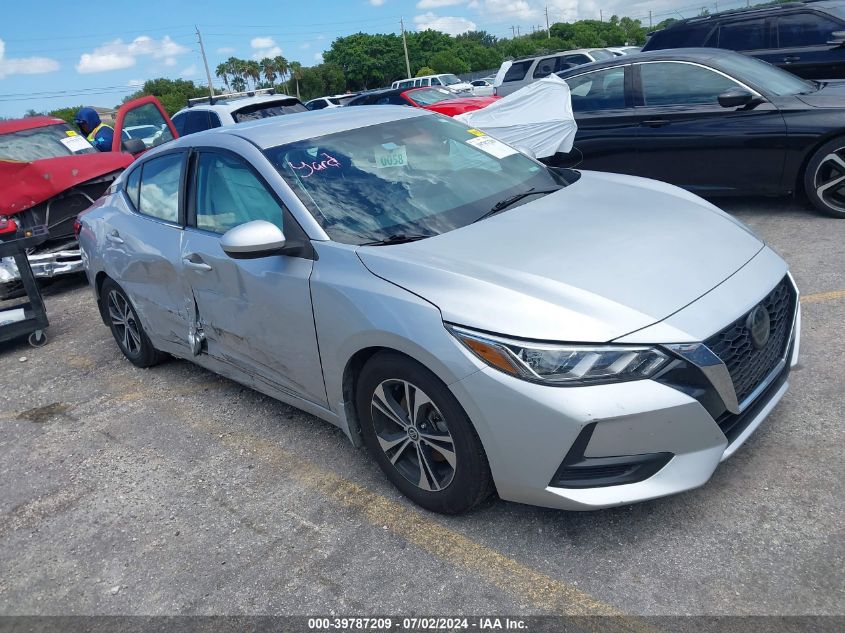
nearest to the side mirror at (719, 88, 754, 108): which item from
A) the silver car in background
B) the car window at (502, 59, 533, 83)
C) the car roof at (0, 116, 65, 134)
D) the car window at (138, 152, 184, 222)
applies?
the silver car in background

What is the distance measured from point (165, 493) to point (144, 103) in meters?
7.48

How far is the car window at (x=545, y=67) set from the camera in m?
17.8

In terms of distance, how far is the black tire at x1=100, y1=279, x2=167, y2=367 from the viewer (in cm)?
492

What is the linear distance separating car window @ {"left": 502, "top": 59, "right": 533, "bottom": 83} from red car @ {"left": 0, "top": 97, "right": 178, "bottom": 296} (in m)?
11.9

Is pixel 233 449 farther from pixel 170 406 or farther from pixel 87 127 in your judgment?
pixel 87 127

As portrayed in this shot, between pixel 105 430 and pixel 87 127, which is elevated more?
pixel 87 127

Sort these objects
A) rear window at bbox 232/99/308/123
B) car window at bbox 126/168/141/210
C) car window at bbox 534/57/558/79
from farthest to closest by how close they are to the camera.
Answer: car window at bbox 534/57/558/79 < rear window at bbox 232/99/308/123 < car window at bbox 126/168/141/210

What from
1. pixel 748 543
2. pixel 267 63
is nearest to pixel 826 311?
pixel 748 543

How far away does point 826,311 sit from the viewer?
14.3 feet

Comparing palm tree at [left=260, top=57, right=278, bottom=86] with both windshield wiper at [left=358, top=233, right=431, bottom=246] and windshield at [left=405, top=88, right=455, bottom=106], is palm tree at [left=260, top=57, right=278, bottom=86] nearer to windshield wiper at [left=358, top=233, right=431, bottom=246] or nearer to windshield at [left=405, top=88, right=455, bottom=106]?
windshield at [left=405, top=88, right=455, bottom=106]

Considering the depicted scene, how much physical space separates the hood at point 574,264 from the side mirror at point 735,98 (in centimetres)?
329

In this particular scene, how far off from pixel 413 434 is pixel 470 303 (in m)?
0.65

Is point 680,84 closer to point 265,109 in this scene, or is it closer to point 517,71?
point 265,109

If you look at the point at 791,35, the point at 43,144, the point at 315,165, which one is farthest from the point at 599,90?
the point at 43,144
